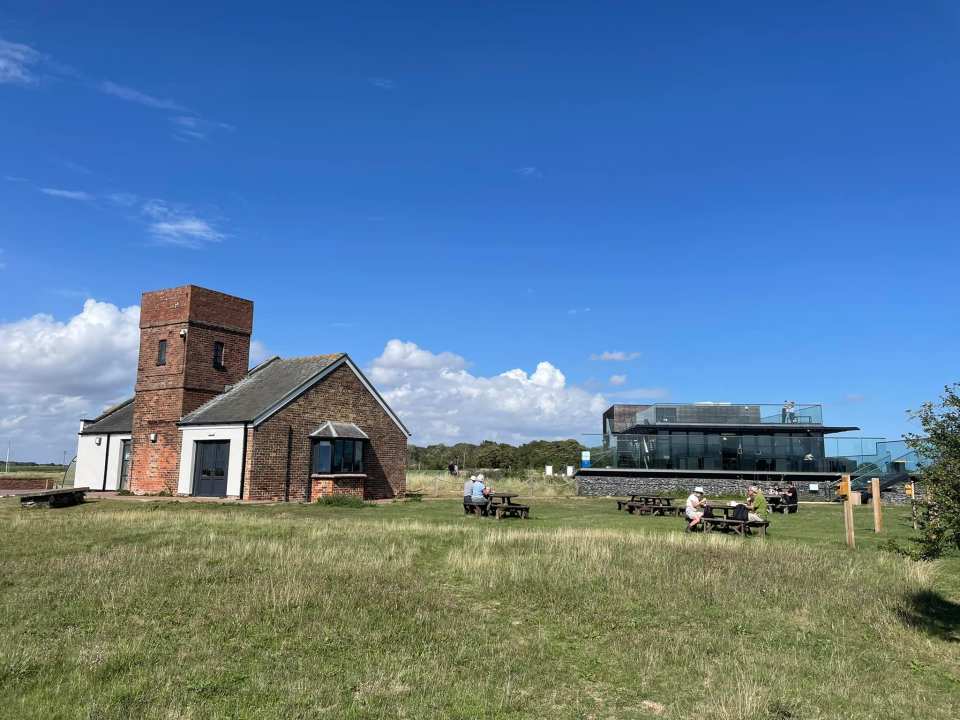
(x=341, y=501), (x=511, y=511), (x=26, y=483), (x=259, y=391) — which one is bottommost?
(x=26, y=483)

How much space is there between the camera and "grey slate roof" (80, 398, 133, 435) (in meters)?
36.2

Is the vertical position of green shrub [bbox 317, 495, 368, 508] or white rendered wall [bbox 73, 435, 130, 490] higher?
white rendered wall [bbox 73, 435, 130, 490]

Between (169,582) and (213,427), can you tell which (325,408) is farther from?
(169,582)

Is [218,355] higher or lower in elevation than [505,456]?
higher

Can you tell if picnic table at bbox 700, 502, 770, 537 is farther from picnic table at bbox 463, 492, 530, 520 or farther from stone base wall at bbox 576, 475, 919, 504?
stone base wall at bbox 576, 475, 919, 504

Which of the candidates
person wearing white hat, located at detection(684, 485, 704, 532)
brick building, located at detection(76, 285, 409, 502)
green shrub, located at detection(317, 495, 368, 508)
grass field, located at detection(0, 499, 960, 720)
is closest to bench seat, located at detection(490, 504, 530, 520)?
person wearing white hat, located at detection(684, 485, 704, 532)

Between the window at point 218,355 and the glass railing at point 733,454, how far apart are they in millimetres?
21363

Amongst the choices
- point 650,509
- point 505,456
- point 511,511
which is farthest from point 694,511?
point 505,456

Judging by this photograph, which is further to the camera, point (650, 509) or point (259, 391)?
point (259, 391)

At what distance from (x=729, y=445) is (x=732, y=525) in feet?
71.9

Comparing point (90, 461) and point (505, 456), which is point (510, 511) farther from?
point (505, 456)

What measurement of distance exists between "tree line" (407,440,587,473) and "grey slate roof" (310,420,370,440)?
40723mm

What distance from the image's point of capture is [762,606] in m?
10.3

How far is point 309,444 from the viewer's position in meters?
31.0
